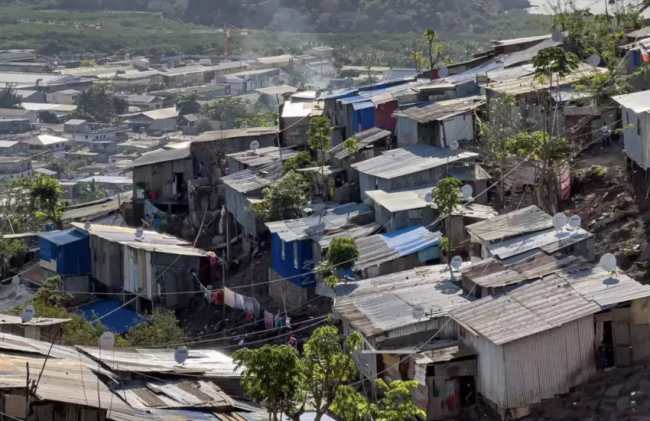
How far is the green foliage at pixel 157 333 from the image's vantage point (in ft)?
72.3

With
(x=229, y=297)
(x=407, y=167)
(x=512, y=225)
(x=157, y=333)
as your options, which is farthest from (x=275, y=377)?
(x=407, y=167)

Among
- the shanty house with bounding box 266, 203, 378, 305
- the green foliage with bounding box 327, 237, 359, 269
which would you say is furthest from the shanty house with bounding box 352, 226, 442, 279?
the shanty house with bounding box 266, 203, 378, 305

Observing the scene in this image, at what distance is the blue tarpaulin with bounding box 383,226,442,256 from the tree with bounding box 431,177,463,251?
34cm

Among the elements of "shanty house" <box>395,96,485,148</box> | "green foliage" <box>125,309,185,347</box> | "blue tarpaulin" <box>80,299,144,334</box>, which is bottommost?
"blue tarpaulin" <box>80,299,144,334</box>

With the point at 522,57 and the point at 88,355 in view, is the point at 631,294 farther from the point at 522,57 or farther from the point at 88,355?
the point at 522,57

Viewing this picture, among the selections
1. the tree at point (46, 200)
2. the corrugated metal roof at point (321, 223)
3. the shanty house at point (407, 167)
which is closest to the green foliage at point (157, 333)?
the corrugated metal roof at point (321, 223)

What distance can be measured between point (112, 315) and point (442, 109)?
7.12 metres

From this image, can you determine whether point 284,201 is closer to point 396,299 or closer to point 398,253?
point 398,253

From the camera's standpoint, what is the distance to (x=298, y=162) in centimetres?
2697

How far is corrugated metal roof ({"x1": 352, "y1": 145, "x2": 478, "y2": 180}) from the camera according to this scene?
23438 millimetres

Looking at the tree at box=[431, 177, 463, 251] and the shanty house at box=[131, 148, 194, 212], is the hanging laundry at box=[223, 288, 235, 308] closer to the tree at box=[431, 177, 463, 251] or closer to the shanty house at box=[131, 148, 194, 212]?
the tree at box=[431, 177, 463, 251]

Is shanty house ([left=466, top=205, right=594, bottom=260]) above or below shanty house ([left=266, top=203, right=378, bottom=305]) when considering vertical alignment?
above

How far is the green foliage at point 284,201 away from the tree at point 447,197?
14.9 ft

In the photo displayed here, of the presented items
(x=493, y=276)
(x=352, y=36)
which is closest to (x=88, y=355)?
(x=493, y=276)
